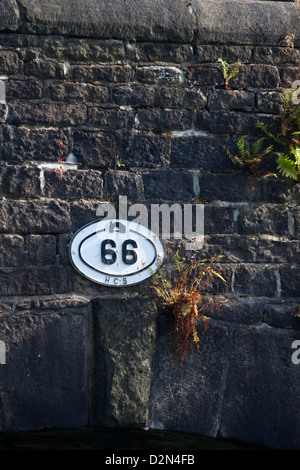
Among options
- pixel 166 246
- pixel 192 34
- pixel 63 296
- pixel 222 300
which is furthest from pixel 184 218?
pixel 192 34

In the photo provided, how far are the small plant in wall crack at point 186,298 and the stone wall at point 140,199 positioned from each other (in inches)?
2.6

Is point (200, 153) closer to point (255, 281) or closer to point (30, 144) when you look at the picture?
point (255, 281)

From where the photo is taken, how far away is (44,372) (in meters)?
3.12

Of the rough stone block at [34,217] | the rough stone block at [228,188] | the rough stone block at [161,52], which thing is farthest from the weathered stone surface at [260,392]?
the rough stone block at [161,52]

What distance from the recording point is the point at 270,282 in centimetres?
345

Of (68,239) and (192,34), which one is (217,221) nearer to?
(68,239)

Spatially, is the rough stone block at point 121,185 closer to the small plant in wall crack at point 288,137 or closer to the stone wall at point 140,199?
the stone wall at point 140,199

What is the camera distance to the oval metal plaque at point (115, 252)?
10.6 feet

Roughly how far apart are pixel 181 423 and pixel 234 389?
349mm

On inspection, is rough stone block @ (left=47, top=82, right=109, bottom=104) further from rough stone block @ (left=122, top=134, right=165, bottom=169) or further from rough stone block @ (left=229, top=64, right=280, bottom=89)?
rough stone block @ (left=229, top=64, right=280, bottom=89)

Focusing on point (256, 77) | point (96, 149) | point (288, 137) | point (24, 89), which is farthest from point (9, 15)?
point (288, 137)

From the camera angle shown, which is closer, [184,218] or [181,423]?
[181,423]

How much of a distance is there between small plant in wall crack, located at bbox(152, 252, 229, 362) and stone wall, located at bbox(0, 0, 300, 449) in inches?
2.6

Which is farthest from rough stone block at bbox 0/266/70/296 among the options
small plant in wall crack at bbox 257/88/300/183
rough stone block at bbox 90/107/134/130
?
small plant in wall crack at bbox 257/88/300/183
